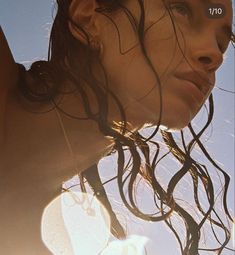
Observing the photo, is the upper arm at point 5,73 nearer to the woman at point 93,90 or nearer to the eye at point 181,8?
the woman at point 93,90

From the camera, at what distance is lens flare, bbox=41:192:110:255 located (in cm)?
155

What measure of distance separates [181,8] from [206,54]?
154 mm

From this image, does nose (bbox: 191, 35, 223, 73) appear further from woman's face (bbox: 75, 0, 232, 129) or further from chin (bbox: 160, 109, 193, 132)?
chin (bbox: 160, 109, 193, 132)

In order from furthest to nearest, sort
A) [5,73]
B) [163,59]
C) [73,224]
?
[73,224] < [163,59] < [5,73]

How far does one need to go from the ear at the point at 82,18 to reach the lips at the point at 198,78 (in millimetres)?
270

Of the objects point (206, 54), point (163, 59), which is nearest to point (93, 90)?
point (163, 59)

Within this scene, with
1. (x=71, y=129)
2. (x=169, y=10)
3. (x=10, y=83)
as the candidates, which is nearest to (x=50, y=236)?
(x=71, y=129)

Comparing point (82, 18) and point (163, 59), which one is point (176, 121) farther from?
point (82, 18)

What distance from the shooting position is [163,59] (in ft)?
4.42

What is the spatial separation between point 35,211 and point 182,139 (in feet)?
2.14

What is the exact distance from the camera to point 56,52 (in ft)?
4.82

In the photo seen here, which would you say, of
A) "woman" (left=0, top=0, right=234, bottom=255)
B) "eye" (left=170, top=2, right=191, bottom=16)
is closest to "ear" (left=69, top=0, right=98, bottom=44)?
"woman" (left=0, top=0, right=234, bottom=255)

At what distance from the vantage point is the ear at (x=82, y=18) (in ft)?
4.66

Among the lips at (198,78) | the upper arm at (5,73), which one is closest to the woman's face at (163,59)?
the lips at (198,78)
